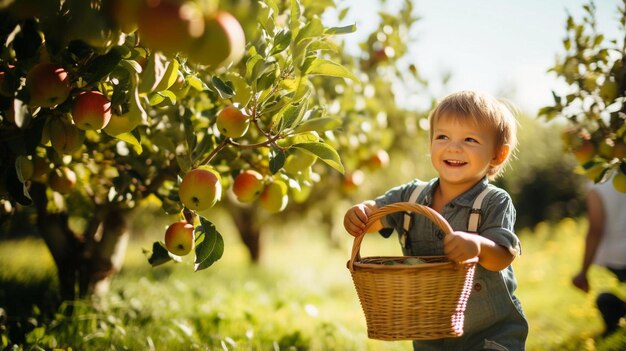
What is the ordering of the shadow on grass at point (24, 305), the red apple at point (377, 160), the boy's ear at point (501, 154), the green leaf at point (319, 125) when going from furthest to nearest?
the red apple at point (377, 160) → the shadow on grass at point (24, 305) → the boy's ear at point (501, 154) → the green leaf at point (319, 125)

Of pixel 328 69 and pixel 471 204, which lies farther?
pixel 471 204

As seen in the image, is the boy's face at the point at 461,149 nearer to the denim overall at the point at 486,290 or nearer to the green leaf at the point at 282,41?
the denim overall at the point at 486,290

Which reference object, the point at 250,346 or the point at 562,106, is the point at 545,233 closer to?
the point at 562,106

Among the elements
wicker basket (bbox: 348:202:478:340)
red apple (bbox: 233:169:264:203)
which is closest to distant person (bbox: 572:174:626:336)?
wicker basket (bbox: 348:202:478:340)

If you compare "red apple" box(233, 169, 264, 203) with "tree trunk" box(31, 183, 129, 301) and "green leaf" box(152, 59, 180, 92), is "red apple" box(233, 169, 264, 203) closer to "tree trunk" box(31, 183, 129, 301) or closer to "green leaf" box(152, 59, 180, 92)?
"green leaf" box(152, 59, 180, 92)

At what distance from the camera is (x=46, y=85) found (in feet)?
4.03

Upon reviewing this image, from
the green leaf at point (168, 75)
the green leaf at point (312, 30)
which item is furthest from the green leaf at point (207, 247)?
the green leaf at point (312, 30)

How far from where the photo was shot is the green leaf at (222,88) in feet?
4.54

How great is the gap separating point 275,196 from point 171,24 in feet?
3.62

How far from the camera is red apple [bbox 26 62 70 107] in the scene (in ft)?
4.02

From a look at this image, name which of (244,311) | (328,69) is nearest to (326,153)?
(328,69)

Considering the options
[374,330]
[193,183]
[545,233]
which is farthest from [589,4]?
[545,233]

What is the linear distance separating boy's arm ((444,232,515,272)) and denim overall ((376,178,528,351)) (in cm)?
9

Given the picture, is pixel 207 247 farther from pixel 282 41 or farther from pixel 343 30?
pixel 343 30
